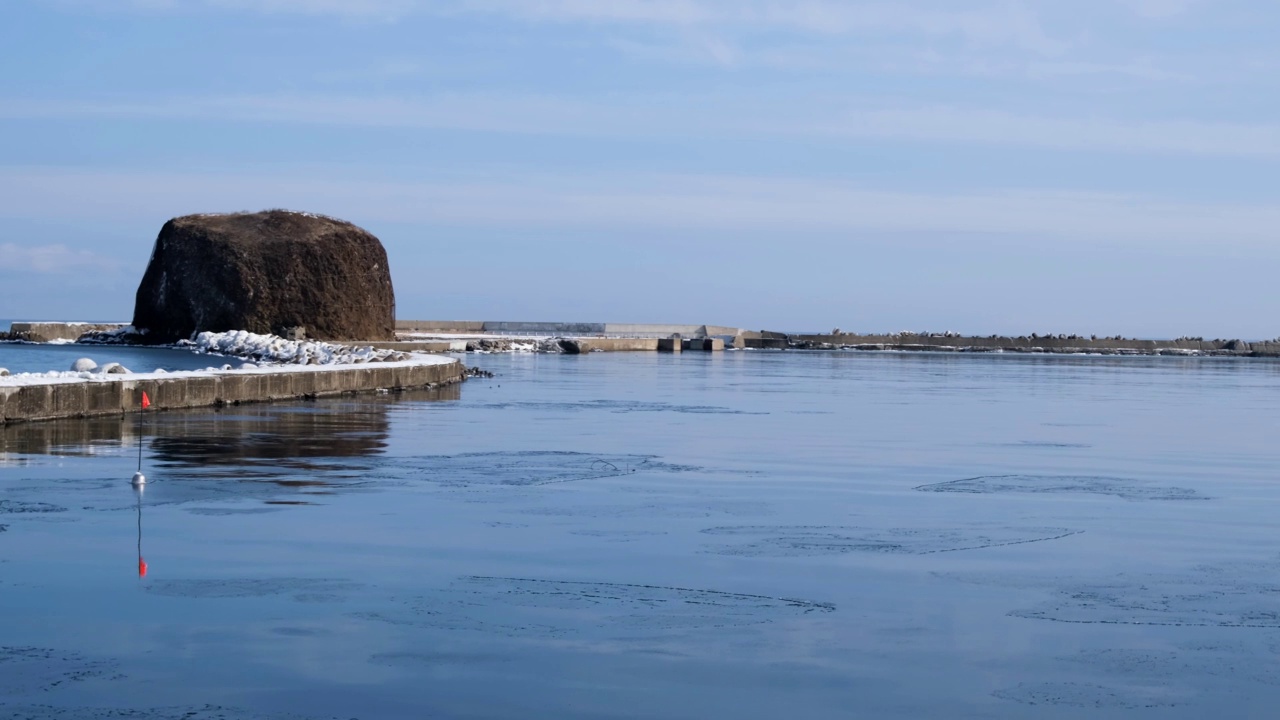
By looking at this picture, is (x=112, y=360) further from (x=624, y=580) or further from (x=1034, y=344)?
(x=1034, y=344)

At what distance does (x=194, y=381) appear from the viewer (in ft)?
68.5

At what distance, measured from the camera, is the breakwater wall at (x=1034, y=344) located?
99.0 m

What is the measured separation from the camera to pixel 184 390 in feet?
67.6

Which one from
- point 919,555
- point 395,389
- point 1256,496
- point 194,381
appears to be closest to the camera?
point 919,555

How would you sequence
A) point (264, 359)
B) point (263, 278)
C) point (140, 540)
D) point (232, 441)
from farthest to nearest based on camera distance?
1. point (263, 278)
2. point (264, 359)
3. point (232, 441)
4. point (140, 540)

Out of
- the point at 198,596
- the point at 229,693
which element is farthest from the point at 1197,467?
the point at 229,693

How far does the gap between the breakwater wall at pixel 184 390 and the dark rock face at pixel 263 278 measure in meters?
27.4

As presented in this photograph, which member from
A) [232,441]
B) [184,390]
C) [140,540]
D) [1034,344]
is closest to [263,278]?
[184,390]

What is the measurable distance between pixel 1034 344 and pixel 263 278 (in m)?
65.0

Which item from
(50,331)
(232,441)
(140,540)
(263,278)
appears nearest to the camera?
(140,540)

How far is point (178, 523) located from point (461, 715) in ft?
15.8

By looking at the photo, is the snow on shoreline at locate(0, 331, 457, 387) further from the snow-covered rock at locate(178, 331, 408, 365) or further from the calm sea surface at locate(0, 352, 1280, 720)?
the calm sea surface at locate(0, 352, 1280, 720)

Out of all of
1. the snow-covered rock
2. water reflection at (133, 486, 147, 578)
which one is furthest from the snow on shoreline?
water reflection at (133, 486, 147, 578)

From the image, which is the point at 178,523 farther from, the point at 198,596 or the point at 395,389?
the point at 395,389
